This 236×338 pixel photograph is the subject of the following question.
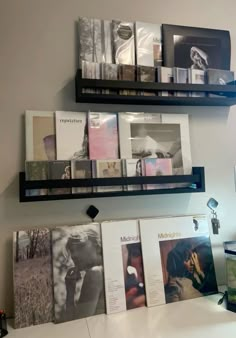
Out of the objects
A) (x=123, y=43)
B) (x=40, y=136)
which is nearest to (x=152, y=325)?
(x=40, y=136)

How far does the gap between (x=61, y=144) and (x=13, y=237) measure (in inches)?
15.8

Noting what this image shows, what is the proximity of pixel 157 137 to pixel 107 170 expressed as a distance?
0.94 ft

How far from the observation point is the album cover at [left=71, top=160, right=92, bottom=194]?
114cm

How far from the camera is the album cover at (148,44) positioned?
1.26m

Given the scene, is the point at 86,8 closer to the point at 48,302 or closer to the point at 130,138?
the point at 130,138

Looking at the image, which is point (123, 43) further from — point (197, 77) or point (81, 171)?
point (81, 171)

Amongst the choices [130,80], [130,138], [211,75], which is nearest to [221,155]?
[211,75]

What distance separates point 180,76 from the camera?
4.12 ft

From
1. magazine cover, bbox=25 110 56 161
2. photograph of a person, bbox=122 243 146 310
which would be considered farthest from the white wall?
photograph of a person, bbox=122 243 146 310

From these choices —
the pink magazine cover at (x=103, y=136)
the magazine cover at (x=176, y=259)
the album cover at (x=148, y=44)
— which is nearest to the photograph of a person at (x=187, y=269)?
the magazine cover at (x=176, y=259)

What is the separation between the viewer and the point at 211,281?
1.26 meters

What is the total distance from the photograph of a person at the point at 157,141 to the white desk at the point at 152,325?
1.87 feet

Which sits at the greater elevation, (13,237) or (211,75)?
(211,75)

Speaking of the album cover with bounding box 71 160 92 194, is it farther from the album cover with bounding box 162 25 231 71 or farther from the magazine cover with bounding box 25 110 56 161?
the album cover with bounding box 162 25 231 71
